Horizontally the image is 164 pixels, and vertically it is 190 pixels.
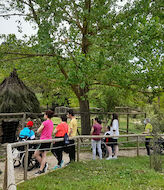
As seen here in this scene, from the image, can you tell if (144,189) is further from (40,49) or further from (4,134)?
(4,134)

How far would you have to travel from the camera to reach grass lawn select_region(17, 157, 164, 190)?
4.99 m

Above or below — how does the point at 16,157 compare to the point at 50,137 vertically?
below

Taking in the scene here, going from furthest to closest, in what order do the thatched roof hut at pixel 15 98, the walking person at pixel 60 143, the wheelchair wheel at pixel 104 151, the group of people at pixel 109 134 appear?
the thatched roof hut at pixel 15 98 < the wheelchair wheel at pixel 104 151 < the group of people at pixel 109 134 < the walking person at pixel 60 143

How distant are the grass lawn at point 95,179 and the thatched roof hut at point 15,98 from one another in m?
5.41

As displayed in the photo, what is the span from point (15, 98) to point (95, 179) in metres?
7.34

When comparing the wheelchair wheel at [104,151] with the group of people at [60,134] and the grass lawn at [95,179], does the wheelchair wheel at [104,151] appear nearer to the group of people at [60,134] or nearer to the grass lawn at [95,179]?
the group of people at [60,134]

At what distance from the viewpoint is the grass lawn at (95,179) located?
16.4 feet

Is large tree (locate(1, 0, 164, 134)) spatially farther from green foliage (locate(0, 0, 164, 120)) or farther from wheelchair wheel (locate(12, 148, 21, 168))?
wheelchair wheel (locate(12, 148, 21, 168))

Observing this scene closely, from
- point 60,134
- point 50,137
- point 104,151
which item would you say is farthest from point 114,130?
point 50,137

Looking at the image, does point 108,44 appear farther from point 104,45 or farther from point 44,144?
point 44,144

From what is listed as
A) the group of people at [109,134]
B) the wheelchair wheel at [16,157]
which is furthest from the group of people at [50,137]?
the group of people at [109,134]

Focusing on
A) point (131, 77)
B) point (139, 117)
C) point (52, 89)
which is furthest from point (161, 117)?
point (131, 77)

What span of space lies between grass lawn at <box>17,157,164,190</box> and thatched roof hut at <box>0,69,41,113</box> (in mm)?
5405

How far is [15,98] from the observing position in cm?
1165
